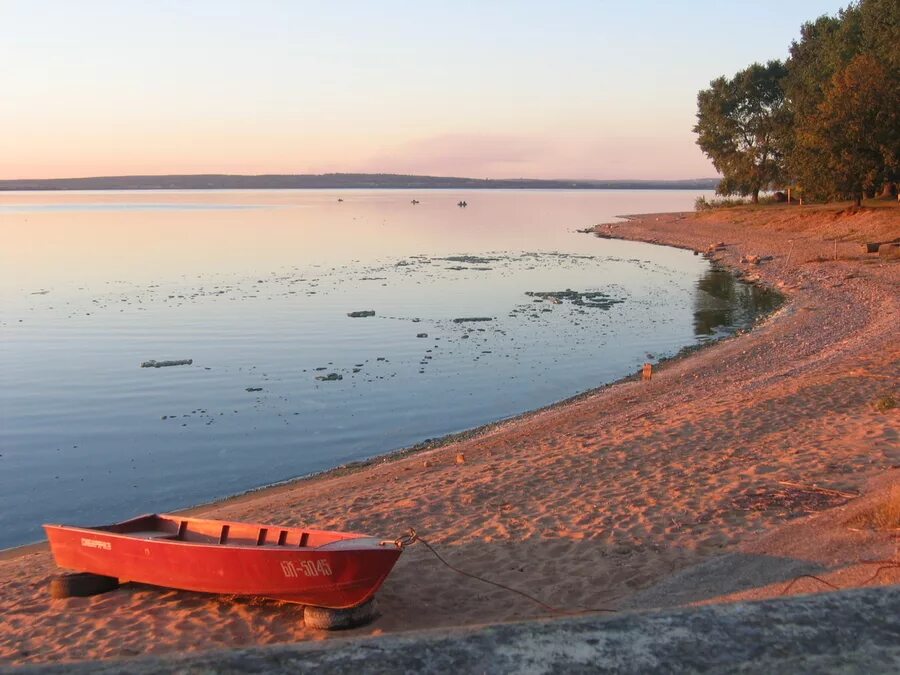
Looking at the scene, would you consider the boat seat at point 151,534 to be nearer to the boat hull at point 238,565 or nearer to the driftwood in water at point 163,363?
the boat hull at point 238,565

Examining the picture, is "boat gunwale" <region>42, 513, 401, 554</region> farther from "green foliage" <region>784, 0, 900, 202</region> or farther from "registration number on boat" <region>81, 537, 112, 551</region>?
"green foliage" <region>784, 0, 900, 202</region>

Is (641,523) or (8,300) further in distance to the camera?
(8,300)

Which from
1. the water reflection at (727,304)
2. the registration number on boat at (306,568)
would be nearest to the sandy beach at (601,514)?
the registration number on boat at (306,568)

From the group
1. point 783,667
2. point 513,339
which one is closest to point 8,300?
point 513,339

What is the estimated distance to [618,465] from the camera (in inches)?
464

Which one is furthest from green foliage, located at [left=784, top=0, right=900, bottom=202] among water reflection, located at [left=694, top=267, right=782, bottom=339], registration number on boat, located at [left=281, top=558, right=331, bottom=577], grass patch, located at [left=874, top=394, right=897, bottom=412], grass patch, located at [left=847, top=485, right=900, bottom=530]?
registration number on boat, located at [left=281, top=558, right=331, bottom=577]

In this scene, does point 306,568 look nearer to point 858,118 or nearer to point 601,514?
point 601,514

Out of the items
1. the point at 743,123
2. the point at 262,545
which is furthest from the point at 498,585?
the point at 743,123

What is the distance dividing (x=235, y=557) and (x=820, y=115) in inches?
1974

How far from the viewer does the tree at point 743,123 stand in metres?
74.6

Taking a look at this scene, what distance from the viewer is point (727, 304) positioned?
33.7m

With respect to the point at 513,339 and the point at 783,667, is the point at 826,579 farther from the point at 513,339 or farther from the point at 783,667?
the point at 513,339

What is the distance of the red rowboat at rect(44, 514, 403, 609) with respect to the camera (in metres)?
7.41

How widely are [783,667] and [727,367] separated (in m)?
19.5
